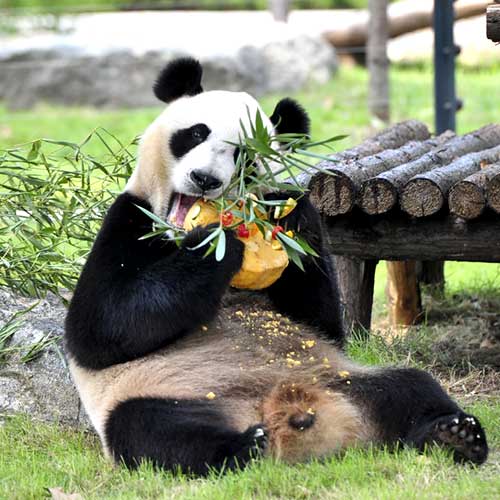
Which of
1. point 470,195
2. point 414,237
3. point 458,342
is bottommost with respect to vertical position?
point 458,342

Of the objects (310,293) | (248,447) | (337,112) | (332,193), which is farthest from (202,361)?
(337,112)

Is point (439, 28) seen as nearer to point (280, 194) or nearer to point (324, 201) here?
point (324, 201)

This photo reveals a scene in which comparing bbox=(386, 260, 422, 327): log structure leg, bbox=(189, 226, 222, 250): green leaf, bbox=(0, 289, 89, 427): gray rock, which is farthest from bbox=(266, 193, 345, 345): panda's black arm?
bbox=(386, 260, 422, 327): log structure leg

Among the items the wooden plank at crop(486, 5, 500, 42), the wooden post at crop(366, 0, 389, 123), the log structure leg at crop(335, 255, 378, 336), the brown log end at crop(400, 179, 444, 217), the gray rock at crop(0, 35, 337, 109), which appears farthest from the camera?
the gray rock at crop(0, 35, 337, 109)

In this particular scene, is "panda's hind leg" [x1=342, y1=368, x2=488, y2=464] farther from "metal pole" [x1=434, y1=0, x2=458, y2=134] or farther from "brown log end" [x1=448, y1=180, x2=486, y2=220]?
"metal pole" [x1=434, y1=0, x2=458, y2=134]

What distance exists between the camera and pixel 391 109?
1183 centimetres

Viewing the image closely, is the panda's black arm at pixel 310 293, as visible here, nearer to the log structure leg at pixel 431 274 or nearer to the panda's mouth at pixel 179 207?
the panda's mouth at pixel 179 207

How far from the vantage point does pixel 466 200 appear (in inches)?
194

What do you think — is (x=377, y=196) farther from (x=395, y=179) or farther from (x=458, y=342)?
(x=458, y=342)

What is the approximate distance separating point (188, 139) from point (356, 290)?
6.13 feet

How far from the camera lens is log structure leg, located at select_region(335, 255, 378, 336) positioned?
5719 mm

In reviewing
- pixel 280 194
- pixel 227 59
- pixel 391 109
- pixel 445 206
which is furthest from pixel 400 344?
pixel 227 59

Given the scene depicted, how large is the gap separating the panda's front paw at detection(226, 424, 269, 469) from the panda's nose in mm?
872

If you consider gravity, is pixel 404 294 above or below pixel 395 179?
below
